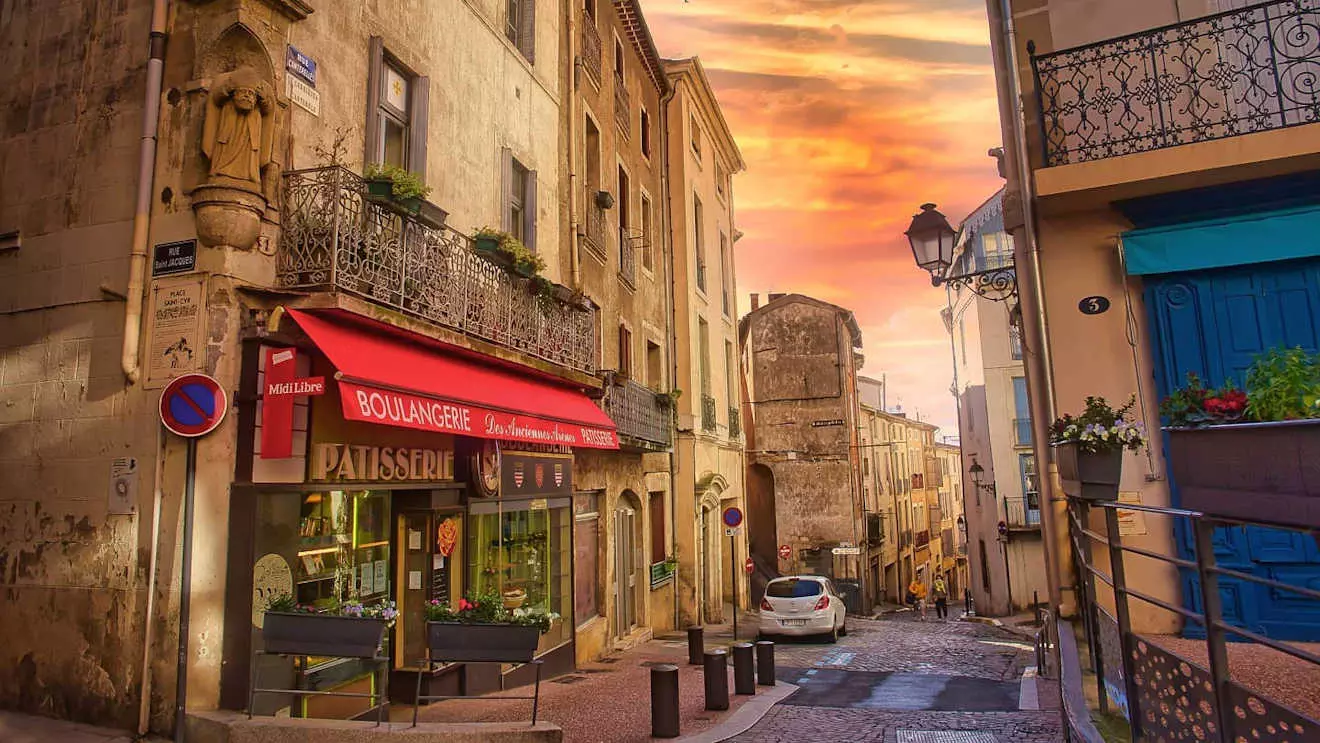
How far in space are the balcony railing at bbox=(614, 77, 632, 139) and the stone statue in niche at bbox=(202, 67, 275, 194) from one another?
11.3 m

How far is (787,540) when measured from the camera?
36031 millimetres

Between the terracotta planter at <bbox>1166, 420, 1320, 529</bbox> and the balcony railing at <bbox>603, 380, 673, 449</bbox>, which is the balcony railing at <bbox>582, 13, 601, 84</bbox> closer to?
the balcony railing at <bbox>603, 380, 673, 449</bbox>

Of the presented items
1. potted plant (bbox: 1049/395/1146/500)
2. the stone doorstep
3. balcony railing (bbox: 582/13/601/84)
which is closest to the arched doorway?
balcony railing (bbox: 582/13/601/84)

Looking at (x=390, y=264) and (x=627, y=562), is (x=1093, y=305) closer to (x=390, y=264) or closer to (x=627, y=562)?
(x=390, y=264)

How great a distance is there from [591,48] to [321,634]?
43.2ft

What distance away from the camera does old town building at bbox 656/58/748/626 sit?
19875mm

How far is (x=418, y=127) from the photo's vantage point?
9.28m

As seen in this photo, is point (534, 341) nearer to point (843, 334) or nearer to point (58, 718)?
point (58, 718)

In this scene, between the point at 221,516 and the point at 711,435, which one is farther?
the point at 711,435

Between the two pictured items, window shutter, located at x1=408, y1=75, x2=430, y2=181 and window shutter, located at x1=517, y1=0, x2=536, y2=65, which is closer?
window shutter, located at x1=408, y1=75, x2=430, y2=181

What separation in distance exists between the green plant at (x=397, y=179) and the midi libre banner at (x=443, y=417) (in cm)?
208

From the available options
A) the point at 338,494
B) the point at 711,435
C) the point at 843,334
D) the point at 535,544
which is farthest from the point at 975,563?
the point at 338,494

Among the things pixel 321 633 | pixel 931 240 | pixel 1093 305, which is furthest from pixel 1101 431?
pixel 321 633

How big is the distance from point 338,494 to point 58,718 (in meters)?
2.71
